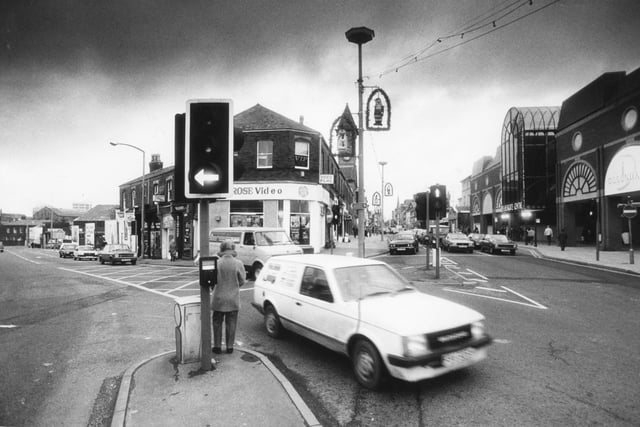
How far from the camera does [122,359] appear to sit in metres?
5.84

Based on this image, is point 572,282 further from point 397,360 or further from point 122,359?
point 122,359

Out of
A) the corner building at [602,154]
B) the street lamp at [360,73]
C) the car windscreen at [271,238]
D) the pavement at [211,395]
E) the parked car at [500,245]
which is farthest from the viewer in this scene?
the parked car at [500,245]

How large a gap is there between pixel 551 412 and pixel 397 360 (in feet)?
5.42

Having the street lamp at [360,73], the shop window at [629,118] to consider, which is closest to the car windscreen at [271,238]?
the street lamp at [360,73]

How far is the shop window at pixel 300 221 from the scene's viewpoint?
2495cm

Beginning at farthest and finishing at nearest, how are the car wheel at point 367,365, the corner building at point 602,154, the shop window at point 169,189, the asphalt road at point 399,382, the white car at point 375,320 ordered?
1. the shop window at point 169,189
2. the corner building at point 602,154
3. the car wheel at point 367,365
4. the white car at point 375,320
5. the asphalt road at point 399,382

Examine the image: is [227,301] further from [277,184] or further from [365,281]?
[277,184]

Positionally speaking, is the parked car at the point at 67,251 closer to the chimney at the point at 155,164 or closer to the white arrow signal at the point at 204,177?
the chimney at the point at 155,164

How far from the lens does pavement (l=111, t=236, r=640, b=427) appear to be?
379 centimetres

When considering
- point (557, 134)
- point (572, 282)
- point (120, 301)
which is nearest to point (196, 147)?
point (120, 301)

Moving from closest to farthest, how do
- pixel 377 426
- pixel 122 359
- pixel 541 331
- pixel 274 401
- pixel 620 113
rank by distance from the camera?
pixel 377 426
pixel 274 401
pixel 122 359
pixel 541 331
pixel 620 113

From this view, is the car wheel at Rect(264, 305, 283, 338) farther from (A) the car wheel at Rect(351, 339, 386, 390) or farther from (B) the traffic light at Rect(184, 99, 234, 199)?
(B) the traffic light at Rect(184, 99, 234, 199)

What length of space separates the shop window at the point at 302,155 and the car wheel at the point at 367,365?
69.1 ft

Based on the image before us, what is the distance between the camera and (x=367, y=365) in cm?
459
